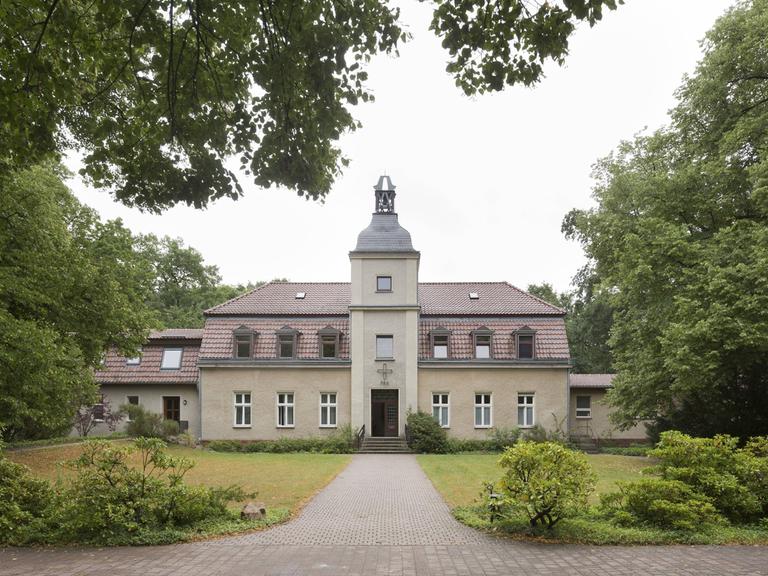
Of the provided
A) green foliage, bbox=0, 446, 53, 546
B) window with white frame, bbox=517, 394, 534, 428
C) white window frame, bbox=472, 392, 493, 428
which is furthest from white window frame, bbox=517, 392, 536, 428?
green foliage, bbox=0, 446, 53, 546

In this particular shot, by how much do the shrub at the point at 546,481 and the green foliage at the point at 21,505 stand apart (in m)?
6.75

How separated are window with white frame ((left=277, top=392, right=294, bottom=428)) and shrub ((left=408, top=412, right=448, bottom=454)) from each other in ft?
19.9

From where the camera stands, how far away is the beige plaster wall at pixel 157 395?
31.2 meters

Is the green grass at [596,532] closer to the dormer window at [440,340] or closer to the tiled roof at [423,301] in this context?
the dormer window at [440,340]

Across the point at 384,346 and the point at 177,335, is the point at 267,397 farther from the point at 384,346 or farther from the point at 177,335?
the point at 177,335

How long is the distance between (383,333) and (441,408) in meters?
4.49

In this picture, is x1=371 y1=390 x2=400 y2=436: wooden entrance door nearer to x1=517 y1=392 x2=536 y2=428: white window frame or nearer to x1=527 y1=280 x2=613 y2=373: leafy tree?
x1=517 y1=392 x2=536 y2=428: white window frame

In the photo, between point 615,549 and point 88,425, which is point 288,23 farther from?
point 88,425

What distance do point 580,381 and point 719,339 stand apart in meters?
16.4

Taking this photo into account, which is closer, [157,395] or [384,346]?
[384,346]

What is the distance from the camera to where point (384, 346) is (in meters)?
29.5

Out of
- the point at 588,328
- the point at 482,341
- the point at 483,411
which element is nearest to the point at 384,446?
the point at 483,411

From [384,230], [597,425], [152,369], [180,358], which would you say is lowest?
[597,425]

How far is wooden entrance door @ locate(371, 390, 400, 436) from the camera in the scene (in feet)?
95.8
